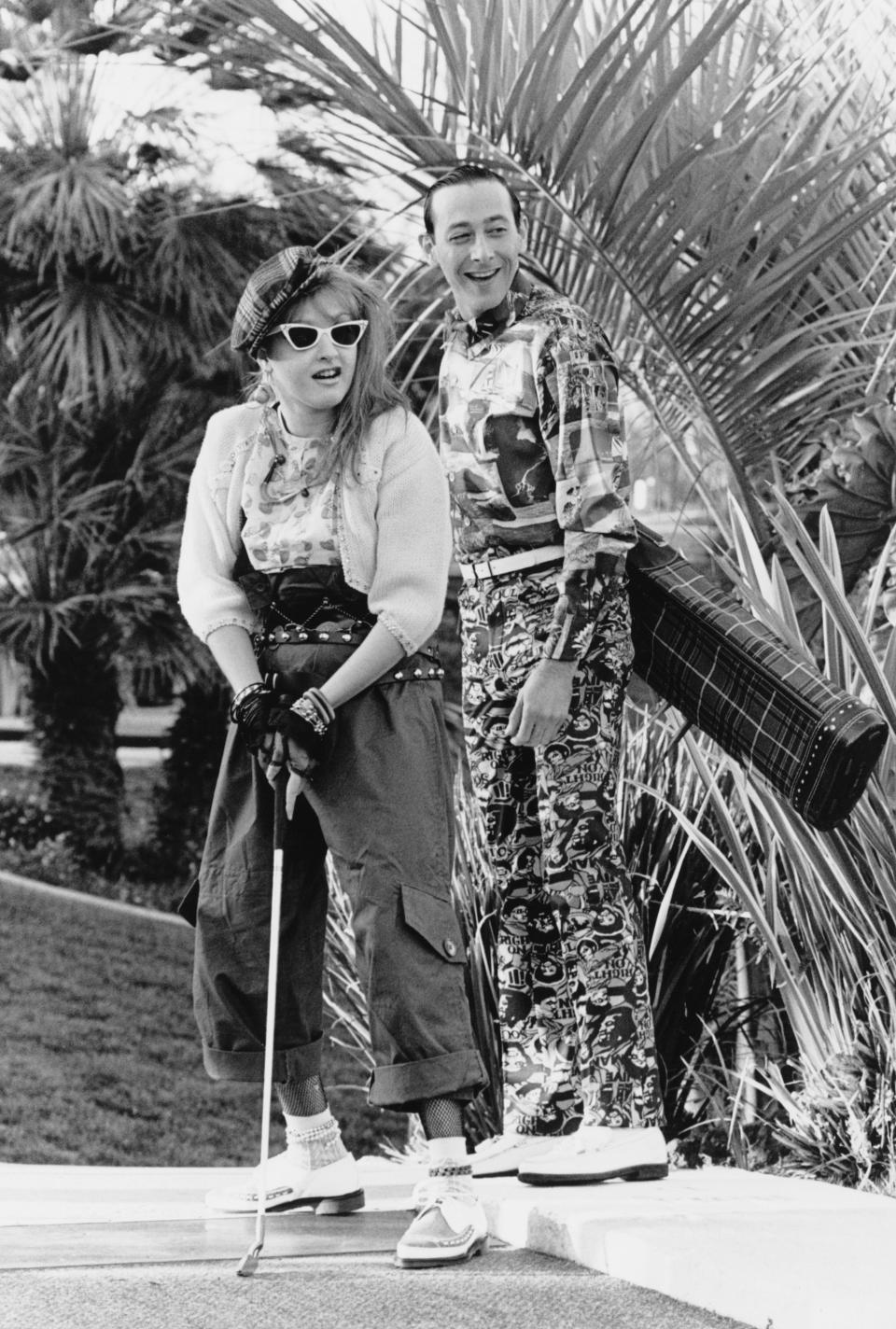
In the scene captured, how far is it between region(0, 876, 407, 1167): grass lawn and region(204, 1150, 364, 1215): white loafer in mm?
7754

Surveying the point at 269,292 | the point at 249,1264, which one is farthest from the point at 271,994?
the point at 269,292

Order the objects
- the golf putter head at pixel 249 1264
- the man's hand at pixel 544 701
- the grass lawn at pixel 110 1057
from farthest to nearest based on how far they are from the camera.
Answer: the grass lawn at pixel 110 1057 → the man's hand at pixel 544 701 → the golf putter head at pixel 249 1264

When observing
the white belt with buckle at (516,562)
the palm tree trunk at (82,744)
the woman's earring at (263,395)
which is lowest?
the white belt with buckle at (516,562)

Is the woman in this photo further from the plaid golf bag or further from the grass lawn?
the grass lawn

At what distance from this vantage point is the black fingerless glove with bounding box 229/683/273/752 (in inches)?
122

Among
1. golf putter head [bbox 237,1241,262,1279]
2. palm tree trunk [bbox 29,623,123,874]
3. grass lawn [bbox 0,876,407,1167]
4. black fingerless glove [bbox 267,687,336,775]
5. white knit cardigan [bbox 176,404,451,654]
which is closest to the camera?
golf putter head [bbox 237,1241,262,1279]

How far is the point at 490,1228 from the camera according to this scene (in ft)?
10.9

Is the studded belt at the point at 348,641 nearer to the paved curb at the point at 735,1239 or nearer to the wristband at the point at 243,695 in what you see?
the wristband at the point at 243,695

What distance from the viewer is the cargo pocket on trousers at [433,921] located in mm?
3078

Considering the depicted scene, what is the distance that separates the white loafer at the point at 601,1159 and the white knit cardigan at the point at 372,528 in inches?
40.1

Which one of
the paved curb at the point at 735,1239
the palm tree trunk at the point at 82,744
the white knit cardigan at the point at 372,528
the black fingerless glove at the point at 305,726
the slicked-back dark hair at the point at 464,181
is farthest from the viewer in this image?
the palm tree trunk at the point at 82,744

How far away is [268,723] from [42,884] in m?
12.3

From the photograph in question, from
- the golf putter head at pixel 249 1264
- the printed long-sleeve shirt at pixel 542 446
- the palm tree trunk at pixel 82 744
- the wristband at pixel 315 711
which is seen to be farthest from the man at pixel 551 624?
the palm tree trunk at pixel 82 744

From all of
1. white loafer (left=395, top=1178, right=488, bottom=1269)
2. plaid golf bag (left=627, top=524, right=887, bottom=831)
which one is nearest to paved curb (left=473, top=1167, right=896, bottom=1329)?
white loafer (left=395, top=1178, right=488, bottom=1269)
